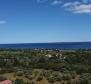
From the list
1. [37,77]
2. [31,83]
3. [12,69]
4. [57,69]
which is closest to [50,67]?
[57,69]

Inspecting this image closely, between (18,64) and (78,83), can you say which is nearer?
(78,83)

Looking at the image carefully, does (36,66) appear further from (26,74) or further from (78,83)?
(78,83)

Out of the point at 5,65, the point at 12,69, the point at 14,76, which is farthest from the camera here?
the point at 5,65

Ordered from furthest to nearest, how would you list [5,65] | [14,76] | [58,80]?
[5,65]
[14,76]
[58,80]

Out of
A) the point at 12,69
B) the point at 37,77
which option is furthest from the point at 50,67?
the point at 37,77

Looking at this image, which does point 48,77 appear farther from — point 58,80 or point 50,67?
point 50,67

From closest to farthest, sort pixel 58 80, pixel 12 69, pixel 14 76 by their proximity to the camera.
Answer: pixel 58 80
pixel 14 76
pixel 12 69

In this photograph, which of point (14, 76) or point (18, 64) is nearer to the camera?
point (14, 76)

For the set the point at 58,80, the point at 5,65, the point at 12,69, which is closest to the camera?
the point at 58,80
